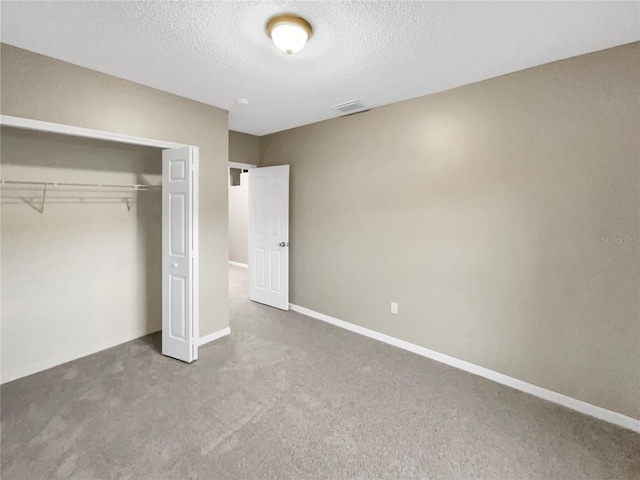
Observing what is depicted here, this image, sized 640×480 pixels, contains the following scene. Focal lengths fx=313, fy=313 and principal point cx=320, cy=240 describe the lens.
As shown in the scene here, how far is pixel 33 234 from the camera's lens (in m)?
2.75

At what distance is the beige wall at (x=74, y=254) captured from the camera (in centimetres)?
267

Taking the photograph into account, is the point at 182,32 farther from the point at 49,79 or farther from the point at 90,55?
the point at 49,79

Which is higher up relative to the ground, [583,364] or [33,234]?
[33,234]

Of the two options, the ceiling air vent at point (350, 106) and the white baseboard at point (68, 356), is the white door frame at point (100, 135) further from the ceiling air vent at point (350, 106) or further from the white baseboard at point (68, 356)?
the ceiling air vent at point (350, 106)

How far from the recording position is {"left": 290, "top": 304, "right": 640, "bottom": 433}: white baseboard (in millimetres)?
2239

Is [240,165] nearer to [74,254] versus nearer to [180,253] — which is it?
[180,253]

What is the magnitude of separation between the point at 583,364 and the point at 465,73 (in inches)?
96.3

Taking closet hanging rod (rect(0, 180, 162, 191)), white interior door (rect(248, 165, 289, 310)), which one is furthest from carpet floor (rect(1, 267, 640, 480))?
closet hanging rod (rect(0, 180, 162, 191))

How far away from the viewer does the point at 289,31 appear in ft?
6.15

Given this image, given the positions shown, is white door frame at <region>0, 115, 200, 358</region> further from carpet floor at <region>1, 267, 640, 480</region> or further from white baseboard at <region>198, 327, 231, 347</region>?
carpet floor at <region>1, 267, 640, 480</region>

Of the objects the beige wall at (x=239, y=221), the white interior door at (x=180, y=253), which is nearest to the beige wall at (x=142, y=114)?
the white interior door at (x=180, y=253)

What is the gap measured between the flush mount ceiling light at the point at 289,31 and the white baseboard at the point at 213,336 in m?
2.93

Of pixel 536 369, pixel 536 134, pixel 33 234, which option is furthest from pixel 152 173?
pixel 536 369

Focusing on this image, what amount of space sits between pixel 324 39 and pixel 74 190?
2685 mm
